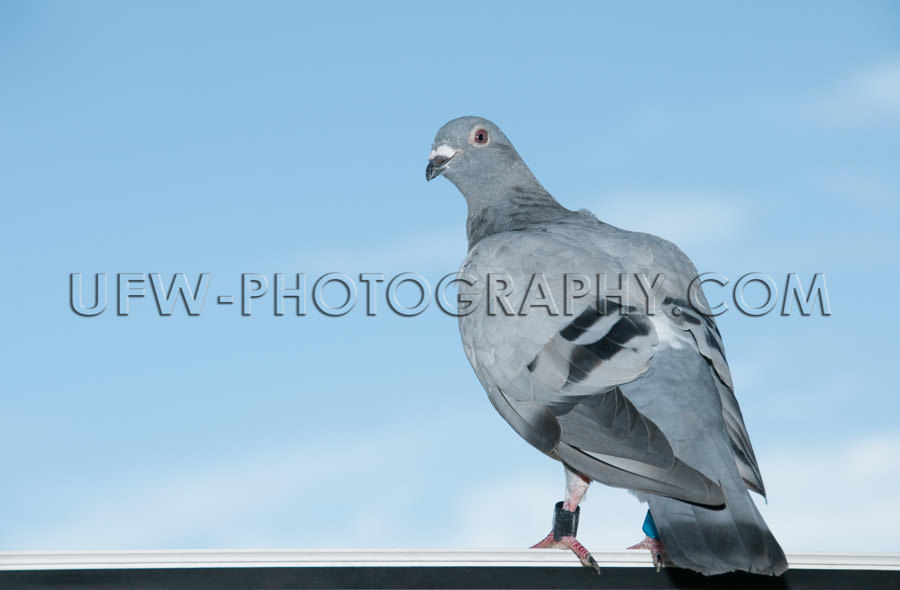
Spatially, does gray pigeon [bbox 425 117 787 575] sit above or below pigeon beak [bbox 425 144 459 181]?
below

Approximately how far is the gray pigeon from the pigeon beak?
3.07 ft

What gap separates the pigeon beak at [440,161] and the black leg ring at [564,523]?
2.66 metres

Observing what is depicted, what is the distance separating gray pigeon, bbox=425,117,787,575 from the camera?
339cm

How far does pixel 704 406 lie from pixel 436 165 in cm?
281

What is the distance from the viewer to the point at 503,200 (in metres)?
5.80

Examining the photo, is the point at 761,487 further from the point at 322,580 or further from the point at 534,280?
the point at 322,580

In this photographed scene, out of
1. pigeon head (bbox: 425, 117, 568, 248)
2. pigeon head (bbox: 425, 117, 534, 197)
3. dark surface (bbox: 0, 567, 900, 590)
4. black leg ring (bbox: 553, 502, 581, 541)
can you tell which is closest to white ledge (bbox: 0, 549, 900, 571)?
dark surface (bbox: 0, 567, 900, 590)

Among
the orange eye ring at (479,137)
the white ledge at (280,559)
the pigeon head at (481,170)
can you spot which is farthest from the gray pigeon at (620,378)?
the orange eye ring at (479,137)

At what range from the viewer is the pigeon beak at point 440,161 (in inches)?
236

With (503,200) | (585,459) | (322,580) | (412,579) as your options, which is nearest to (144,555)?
(322,580)

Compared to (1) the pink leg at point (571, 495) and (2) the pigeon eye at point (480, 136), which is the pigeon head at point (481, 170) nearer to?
(2) the pigeon eye at point (480, 136)

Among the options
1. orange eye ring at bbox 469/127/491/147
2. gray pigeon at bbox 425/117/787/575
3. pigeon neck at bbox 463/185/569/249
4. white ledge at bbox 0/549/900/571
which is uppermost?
orange eye ring at bbox 469/127/491/147

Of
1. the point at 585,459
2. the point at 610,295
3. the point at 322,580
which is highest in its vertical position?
the point at 610,295

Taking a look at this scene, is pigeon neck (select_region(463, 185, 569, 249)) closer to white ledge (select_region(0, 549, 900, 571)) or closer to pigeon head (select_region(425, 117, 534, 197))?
pigeon head (select_region(425, 117, 534, 197))
